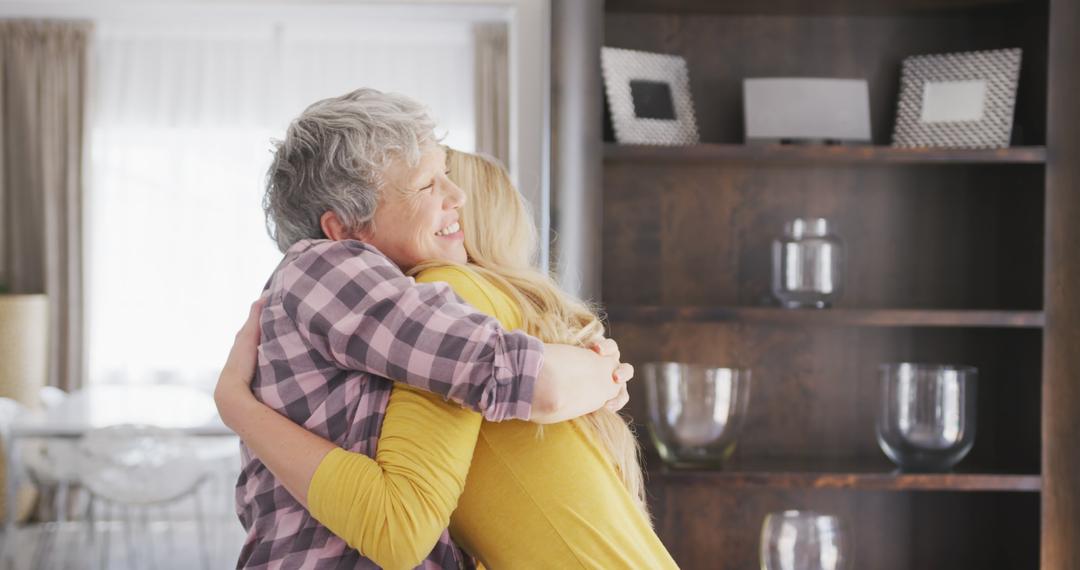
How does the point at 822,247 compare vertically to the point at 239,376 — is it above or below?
above

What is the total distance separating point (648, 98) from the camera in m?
2.19

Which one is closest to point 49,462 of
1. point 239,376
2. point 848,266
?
point 848,266

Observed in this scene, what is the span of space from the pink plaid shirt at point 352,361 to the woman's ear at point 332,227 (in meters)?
0.06

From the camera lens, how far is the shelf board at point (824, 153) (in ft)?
6.86

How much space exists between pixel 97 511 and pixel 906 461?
15.9 feet

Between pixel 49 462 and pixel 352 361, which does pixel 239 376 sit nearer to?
pixel 352 361

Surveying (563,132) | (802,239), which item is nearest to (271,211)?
(563,132)

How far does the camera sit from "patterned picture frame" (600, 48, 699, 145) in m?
2.15

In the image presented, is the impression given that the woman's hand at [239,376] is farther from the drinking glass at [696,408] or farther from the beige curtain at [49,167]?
the beige curtain at [49,167]

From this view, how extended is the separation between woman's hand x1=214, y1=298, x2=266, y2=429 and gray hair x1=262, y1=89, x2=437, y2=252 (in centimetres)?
13

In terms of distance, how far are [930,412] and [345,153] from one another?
148 centimetres

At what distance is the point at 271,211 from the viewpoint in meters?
1.20

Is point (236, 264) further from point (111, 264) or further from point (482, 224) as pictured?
point (482, 224)

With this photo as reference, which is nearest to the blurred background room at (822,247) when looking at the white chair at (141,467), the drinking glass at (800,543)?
the drinking glass at (800,543)
